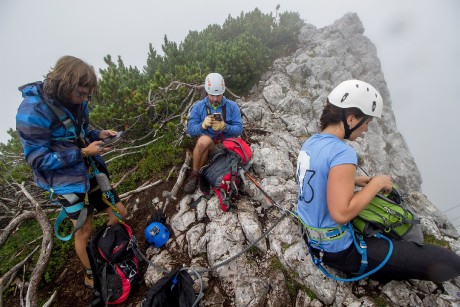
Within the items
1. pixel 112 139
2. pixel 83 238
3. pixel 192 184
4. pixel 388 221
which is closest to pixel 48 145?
pixel 112 139

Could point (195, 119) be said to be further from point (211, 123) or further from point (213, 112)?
point (211, 123)

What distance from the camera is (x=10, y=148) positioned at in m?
8.36

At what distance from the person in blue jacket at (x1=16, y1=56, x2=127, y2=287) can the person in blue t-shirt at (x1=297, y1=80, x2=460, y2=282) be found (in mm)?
2952

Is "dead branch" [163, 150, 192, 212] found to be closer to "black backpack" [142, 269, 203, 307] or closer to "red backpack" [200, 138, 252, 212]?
"red backpack" [200, 138, 252, 212]

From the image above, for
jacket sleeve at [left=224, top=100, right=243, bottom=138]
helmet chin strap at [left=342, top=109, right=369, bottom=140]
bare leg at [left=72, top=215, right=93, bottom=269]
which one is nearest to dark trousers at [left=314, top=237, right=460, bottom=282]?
helmet chin strap at [left=342, top=109, right=369, bottom=140]

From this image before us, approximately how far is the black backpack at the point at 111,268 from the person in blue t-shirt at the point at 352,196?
2904 millimetres

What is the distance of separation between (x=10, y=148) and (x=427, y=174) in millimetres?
146639

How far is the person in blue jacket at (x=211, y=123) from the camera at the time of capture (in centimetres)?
526

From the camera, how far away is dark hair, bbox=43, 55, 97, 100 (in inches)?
120

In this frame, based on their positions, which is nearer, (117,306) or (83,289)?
(117,306)

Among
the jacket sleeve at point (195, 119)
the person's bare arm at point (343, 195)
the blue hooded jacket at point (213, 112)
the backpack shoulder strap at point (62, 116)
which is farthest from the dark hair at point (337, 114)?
the backpack shoulder strap at point (62, 116)

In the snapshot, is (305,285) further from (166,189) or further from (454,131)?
(454,131)

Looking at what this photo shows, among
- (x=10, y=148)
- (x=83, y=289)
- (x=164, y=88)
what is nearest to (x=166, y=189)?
(x=83, y=289)

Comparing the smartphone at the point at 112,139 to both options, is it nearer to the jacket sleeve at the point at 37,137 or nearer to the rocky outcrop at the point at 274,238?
the jacket sleeve at the point at 37,137
